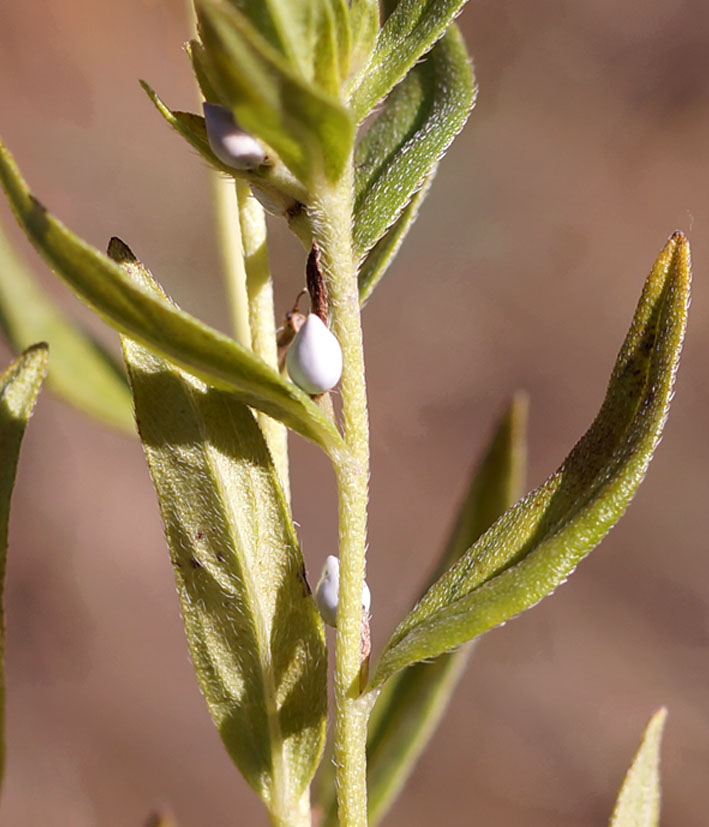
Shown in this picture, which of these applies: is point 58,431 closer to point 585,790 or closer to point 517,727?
point 517,727

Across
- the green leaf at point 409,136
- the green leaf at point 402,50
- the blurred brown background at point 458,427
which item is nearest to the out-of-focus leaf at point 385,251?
the green leaf at point 409,136

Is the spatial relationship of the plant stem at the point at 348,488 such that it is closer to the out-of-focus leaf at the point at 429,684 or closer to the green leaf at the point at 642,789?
the green leaf at the point at 642,789

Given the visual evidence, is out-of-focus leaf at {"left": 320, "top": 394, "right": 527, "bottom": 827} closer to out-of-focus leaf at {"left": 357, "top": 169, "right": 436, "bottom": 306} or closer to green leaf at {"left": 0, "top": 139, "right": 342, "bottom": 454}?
out-of-focus leaf at {"left": 357, "top": 169, "right": 436, "bottom": 306}

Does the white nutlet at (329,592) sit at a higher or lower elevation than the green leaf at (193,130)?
lower

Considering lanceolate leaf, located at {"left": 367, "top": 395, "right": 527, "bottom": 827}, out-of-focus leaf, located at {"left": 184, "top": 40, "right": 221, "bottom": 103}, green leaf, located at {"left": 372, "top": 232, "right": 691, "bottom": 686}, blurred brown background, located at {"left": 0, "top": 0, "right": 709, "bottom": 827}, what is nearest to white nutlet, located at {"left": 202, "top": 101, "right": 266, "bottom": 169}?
out-of-focus leaf, located at {"left": 184, "top": 40, "right": 221, "bottom": 103}

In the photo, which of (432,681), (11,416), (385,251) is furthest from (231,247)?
(432,681)
